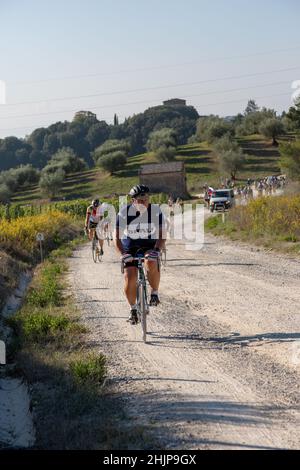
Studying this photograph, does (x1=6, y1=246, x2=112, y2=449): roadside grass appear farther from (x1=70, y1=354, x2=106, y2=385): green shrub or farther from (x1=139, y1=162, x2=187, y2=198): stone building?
(x1=139, y1=162, x2=187, y2=198): stone building

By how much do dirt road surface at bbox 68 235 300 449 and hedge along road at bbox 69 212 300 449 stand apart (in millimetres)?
11

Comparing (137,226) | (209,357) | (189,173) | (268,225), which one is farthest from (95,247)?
(189,173)

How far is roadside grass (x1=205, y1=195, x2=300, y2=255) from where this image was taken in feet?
65.5

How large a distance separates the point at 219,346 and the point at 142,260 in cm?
162

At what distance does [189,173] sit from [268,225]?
62.9m

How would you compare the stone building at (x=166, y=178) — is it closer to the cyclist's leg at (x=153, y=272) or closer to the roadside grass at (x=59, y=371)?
the roadside grass at (x=59, y=371)

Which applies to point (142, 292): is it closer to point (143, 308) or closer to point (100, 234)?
point (143, 308)

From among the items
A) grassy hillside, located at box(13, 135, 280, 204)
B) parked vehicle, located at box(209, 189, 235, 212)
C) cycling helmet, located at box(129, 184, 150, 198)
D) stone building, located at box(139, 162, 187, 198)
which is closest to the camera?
cycling helmet, located at box(129, 184, 150, 198)

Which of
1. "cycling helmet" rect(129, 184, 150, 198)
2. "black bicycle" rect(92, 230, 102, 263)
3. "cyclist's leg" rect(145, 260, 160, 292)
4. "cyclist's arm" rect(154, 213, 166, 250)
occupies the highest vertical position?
"cycling helmet" rect(129, 184, 150, 198)

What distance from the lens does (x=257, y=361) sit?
7168 mm

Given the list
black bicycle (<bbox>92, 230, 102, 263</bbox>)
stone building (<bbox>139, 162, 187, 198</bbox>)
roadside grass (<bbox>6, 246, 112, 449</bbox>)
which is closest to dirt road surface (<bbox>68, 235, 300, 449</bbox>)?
roadside grass (<bbox>6, 246, 112, 449</bbox>)

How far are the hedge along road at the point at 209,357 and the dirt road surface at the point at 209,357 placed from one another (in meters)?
0.01

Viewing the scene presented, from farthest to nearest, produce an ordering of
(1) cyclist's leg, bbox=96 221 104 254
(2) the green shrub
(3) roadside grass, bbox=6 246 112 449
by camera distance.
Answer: (1) cyclist's leg, bbox=96 221 104 254
(2) the green shrub
(3) roadside grass, bbox=6 246 112 449

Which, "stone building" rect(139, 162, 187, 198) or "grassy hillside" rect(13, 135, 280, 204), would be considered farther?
"grassy hillside" rect(13, 135, 280, 204)
